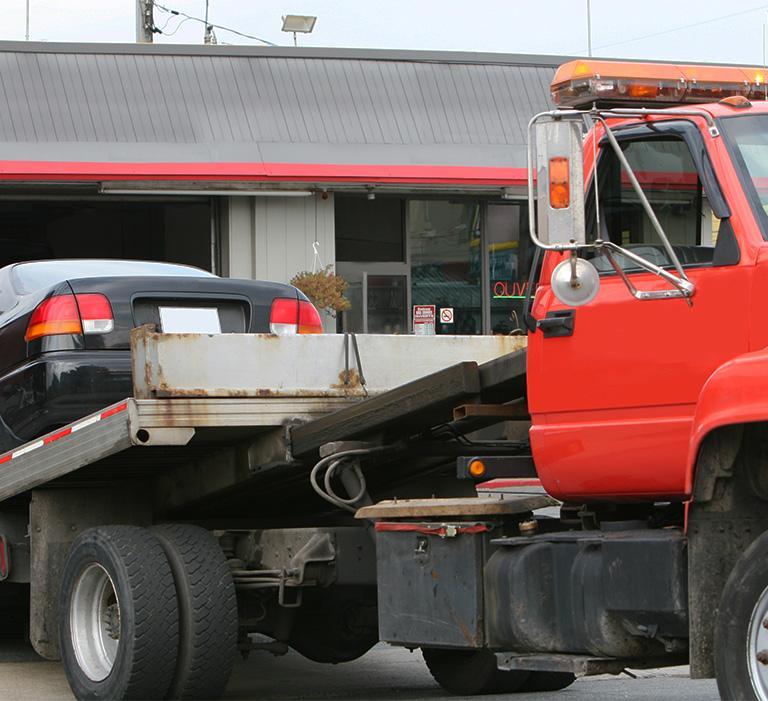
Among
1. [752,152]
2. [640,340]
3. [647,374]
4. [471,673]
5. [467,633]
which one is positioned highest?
[752,152]

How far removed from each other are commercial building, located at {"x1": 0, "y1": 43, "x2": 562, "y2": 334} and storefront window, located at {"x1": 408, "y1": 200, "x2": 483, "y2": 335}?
0.9 inches

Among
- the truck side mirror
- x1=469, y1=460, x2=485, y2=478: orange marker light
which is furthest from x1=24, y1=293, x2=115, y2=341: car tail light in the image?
the truck side mirror

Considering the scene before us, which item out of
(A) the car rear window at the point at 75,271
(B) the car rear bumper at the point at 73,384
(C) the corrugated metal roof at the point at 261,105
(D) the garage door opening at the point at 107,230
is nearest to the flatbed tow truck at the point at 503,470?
(B) the car rear bumper at the point at 73,384

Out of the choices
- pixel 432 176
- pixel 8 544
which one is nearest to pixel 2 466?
pixel 8 544

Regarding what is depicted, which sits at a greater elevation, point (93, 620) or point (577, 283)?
point (577, 283)

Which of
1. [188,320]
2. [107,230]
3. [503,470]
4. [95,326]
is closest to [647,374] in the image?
[503,470]

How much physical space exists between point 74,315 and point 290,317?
3.66ft

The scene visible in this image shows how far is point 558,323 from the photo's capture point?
5559 mm

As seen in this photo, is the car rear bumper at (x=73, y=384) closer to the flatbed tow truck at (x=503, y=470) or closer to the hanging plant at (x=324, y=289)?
the flatbed tow truck at (x=503, y=470)

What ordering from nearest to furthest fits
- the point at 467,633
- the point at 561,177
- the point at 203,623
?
the point at 561,177 → the point at 467,633 → the point at 203,623

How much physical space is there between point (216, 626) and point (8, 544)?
1.66 m

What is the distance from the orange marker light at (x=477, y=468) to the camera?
6039mm

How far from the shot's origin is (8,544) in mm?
7859

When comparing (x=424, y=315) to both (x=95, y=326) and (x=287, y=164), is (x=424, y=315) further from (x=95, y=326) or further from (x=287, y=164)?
(x=95, y=326)
